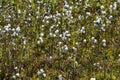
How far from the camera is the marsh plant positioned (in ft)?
38.5

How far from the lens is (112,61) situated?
38.6ft

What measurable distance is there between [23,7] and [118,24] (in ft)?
16.0

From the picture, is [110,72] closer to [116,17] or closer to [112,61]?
[112,61]

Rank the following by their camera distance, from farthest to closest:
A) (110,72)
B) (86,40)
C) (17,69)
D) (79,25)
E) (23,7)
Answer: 1. (23,7)
2. (79,25)
3. (86,40)
4. (17,69)
5. (110,72)

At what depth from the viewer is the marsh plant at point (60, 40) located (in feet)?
38.5

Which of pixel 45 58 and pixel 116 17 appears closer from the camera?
pixel 45 58

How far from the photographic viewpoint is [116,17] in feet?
47.7

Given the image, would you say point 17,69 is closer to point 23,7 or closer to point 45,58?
point 45,58

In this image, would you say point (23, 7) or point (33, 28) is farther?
point (23, 7)

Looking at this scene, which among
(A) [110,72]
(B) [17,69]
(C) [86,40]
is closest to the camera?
(A) [110,72]

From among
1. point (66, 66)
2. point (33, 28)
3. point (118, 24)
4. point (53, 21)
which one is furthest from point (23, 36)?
point (118, 24)

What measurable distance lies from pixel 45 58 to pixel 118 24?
129 inches

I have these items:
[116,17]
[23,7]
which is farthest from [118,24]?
[23,7]

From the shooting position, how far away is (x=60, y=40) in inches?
529
